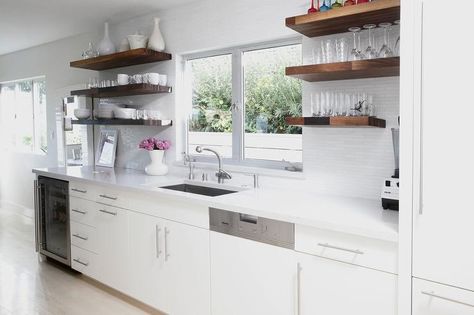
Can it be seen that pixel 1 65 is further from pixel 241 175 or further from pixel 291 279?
pixel 291 279

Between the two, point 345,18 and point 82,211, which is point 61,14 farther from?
point 345,18

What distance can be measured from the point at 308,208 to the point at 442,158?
0.80 m

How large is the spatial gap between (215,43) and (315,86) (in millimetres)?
1035

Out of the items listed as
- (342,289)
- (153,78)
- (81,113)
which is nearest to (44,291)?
(81,113)

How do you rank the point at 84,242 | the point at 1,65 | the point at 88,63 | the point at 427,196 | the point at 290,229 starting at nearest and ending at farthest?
the point at 427,196
the point at 290,229
the point at 84,242
the point at 88,63
the point at 1,65

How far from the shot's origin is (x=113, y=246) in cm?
315

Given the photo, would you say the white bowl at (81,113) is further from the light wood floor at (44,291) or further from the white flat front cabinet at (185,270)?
the white flat front cabinet at (185,270)

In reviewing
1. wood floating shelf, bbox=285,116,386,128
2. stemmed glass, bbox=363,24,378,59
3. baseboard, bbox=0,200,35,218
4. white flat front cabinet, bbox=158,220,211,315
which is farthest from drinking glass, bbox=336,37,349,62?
baseboard, bbox=0,200,35,218

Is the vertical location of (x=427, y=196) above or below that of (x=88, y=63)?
below

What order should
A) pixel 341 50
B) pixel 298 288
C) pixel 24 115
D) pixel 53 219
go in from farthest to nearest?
pixel 24 115 < pixel 53 219 < pixel 341 50 < pixel 298 288

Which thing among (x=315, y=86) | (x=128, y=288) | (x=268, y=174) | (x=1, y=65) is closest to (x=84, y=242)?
(x=128, y=288)

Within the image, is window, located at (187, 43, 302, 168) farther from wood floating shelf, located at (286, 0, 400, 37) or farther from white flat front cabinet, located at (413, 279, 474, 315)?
white flat front cabinet, located at (413, 279, 474, 315)

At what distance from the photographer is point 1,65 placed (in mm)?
6250

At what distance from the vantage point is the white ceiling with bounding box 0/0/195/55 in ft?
11.6
